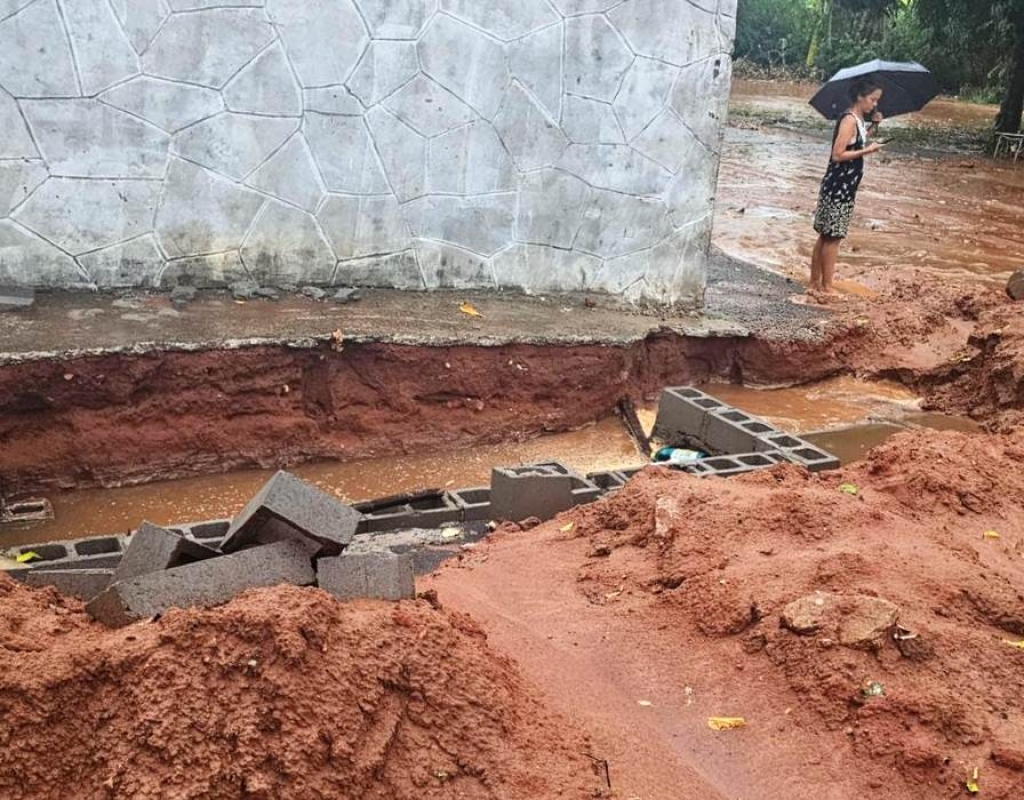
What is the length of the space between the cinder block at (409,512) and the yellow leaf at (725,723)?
1910 mm

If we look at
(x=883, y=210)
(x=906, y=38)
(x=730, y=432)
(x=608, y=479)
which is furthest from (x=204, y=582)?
(x=906, y=38)

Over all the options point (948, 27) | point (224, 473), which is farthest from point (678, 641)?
point (948, 27)

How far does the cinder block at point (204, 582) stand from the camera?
113 inches

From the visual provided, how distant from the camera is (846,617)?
349 centimetres

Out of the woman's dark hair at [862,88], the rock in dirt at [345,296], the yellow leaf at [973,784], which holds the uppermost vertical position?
the woman's dark hair at [862,88]

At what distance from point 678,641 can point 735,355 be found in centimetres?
444

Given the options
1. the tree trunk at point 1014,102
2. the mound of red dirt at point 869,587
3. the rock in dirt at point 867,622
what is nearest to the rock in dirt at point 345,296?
the mound of red dirt at point 869,587

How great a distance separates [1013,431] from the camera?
6.61 metres

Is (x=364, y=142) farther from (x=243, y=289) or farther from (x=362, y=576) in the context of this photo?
(x=362, y=576)

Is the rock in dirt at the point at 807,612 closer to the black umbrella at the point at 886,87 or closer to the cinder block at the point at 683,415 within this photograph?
the cinder block at the point at 683,415

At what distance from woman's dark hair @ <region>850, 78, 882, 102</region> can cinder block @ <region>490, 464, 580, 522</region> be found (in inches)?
216

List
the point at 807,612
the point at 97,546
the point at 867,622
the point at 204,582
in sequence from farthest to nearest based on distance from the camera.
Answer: the point at 97,546 → the point at 807,612 → the point at 867,622 → the point at 204,582

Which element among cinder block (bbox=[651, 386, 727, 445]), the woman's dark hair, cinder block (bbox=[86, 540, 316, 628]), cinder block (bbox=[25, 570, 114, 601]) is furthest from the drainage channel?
cinder block (bbox=[86, 540, 316, 628])

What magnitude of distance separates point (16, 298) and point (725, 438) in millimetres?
4249
